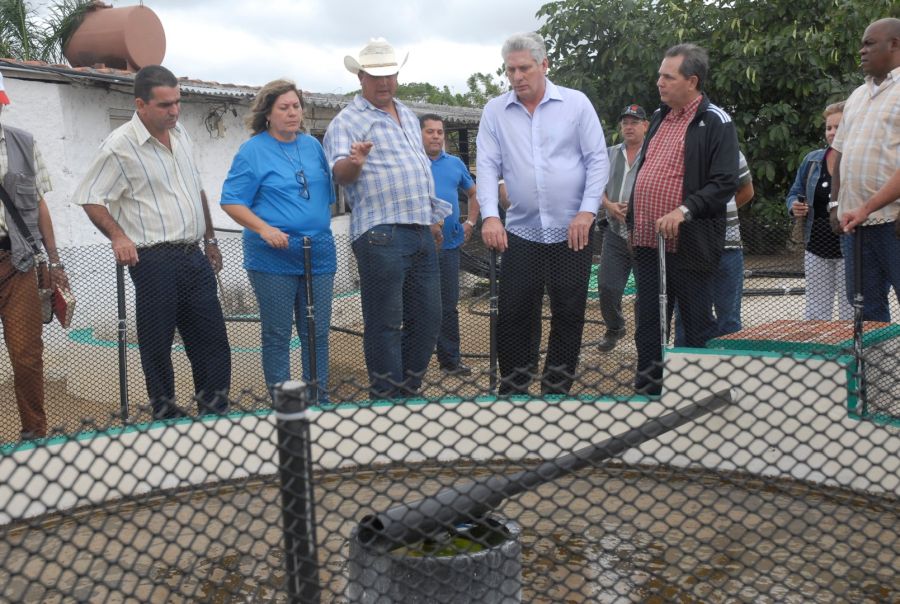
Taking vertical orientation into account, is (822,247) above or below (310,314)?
above

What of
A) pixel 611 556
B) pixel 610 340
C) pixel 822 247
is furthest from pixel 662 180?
pixel 610 340

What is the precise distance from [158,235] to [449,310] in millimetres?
2644

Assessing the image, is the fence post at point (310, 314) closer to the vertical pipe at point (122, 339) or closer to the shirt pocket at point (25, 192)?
the vertical pipe at point (122, 339)

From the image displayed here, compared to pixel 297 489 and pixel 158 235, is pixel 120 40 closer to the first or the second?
pixel 158 235

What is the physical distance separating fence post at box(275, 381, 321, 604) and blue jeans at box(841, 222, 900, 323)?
3.49 metres

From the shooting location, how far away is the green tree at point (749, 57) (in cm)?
1379

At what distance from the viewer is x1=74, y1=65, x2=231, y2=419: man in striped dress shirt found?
5.22 m

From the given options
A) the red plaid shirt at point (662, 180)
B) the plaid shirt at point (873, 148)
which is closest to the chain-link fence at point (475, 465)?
the red plaid shirt at point (662, 180)

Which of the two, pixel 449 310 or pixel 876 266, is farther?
pixel 449 310

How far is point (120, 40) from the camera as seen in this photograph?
10.6 meters

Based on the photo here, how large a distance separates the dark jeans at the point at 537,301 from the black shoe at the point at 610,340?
247cm

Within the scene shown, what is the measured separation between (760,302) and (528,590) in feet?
21.2

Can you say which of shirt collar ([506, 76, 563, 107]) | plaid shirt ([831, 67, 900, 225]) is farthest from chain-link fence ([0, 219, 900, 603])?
shirt collar ([506, 76, 563, 107])

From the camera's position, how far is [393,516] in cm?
304
